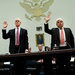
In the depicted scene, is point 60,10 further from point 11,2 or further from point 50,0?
point 11,2

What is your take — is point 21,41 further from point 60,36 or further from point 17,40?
point 60,36

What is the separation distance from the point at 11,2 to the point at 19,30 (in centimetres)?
319

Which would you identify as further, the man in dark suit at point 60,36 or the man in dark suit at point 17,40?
the man in dark suit at point 17,40

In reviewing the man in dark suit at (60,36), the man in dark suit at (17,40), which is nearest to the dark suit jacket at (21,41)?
the man in dark suit at (17,40)

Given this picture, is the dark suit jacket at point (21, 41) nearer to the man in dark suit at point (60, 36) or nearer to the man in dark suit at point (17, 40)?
the man in dark suit at point (17, 40)

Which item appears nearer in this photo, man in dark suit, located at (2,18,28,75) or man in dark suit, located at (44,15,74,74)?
man in dark suit, located at (44,15,74,74)

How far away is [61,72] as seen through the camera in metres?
3.61

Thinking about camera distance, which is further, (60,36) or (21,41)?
(21,41)

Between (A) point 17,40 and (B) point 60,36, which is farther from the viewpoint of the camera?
(A) point 17,40

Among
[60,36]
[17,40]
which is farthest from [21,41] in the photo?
[60,36]

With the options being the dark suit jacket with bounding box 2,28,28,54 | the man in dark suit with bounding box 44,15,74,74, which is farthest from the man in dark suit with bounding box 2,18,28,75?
the man in dark suit with bounding box 44,15,74,74

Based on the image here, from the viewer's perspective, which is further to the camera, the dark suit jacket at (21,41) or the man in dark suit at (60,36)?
the dark suit jacket at (21,41)

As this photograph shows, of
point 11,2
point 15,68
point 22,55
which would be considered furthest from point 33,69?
point 11,2

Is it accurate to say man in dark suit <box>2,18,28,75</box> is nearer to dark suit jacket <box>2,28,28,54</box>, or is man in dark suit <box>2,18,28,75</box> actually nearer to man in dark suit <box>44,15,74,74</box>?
dark suit jacket <box>2,28,28,54</box>
